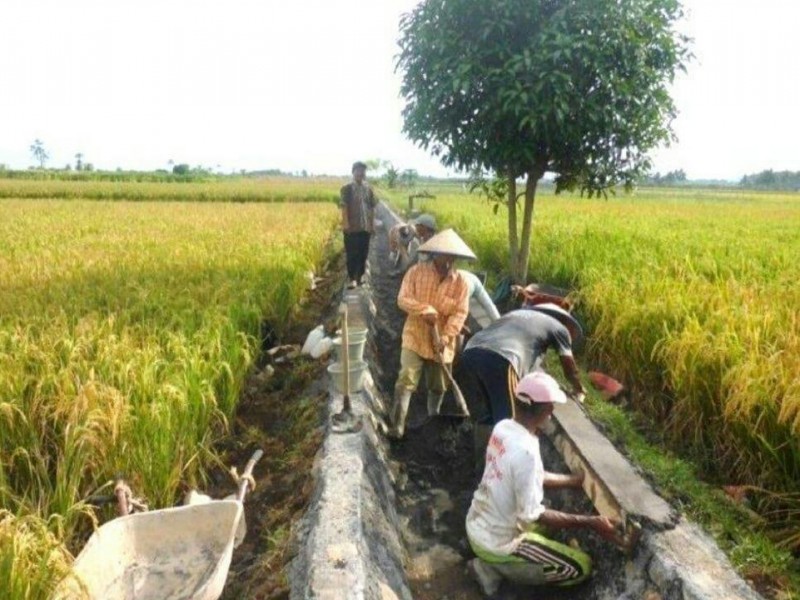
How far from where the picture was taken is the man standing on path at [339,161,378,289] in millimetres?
7602

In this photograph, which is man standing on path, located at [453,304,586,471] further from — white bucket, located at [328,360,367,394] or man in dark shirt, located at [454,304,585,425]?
white bucket, located at [328,360,367,394]

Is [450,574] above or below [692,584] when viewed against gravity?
below

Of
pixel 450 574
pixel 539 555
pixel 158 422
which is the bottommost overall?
pixel 450 574

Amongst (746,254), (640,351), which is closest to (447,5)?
(640,351)

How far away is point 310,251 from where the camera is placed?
29.9ft

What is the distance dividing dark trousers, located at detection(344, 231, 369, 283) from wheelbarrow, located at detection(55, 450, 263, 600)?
5.46 meters

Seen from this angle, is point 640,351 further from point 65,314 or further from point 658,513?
point 65,314

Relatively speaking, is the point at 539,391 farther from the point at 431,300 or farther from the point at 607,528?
the point at 431,300

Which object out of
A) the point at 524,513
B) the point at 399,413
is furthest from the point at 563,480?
the point at 399,413

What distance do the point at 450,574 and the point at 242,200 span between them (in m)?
27.1

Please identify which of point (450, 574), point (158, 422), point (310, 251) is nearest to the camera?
point (158, 422)

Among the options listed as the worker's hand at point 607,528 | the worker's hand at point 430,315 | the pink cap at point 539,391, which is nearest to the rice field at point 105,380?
the worker's hand at point 430,315

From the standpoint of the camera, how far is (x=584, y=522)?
2744 millimetres

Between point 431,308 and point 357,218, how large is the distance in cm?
377
